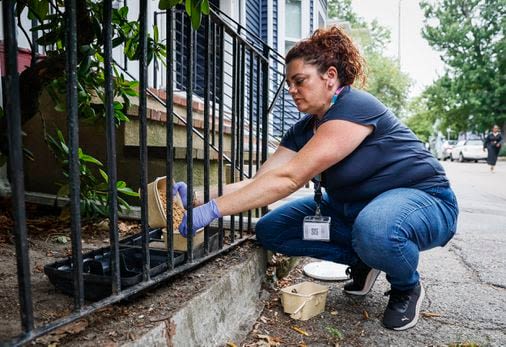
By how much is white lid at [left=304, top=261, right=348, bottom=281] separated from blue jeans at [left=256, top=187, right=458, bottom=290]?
0.30 metres

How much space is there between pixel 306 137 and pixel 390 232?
775mm

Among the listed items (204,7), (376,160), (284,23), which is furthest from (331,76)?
(284,23)

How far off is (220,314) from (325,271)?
1.23 meters

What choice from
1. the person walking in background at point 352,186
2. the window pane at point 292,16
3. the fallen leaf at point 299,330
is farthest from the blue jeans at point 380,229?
the window pane at point 292,16

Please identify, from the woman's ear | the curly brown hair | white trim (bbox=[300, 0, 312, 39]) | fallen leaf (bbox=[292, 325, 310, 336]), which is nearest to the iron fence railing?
the curly brown hair

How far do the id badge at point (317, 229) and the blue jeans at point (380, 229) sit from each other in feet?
0.53

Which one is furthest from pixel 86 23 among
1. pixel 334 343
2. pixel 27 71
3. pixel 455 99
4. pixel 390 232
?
pixel 455 99

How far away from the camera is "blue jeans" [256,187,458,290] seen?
202 centimetres

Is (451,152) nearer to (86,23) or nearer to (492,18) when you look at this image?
(492,18)

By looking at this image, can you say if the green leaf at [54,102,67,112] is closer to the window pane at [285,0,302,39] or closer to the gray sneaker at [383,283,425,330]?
the gray sneaker at [383,283,425,330]

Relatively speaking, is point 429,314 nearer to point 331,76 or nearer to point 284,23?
point 331,76

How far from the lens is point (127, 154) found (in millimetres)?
3109

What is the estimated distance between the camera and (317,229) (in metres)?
2.34

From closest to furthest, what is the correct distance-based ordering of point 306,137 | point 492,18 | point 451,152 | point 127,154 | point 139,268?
point 139,268 < point 306,137 < point 127,154 < point 492,18 < point 451,152
